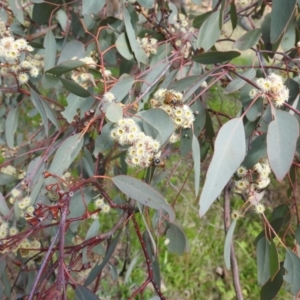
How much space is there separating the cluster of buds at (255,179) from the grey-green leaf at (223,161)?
16 centimetres

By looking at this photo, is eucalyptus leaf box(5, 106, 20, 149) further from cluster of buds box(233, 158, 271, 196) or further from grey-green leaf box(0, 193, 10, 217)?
cluster of buds box(233, 158, 271, 196)

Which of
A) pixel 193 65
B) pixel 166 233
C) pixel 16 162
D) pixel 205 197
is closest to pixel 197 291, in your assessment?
pixel 166 233

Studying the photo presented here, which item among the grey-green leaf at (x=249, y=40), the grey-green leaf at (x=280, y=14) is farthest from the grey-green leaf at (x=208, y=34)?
the grey-green leaf at (x=280, y=14)

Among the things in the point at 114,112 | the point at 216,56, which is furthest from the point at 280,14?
the point at 114,112

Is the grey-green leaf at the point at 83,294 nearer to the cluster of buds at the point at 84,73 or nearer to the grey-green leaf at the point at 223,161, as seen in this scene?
the grey-green leaf at the point at 223,161

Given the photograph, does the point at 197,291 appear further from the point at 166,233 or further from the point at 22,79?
the point at 22,79

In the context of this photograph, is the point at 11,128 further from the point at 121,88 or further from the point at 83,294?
the point at 83,294

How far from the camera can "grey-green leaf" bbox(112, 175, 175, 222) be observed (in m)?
0.81

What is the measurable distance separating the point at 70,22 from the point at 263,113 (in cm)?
88

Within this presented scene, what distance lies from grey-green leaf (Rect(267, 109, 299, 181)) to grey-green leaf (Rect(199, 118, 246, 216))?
0.06m

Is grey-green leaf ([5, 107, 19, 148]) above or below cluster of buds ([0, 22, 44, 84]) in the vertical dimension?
below

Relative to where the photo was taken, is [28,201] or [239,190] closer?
[239,190]

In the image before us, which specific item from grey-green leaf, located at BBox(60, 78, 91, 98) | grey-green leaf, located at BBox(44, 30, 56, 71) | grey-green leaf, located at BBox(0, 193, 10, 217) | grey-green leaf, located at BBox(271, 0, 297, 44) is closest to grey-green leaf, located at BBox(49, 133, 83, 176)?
grey-green leaf, located at BBox(60, 78, 91, 98)

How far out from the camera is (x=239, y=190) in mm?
978
